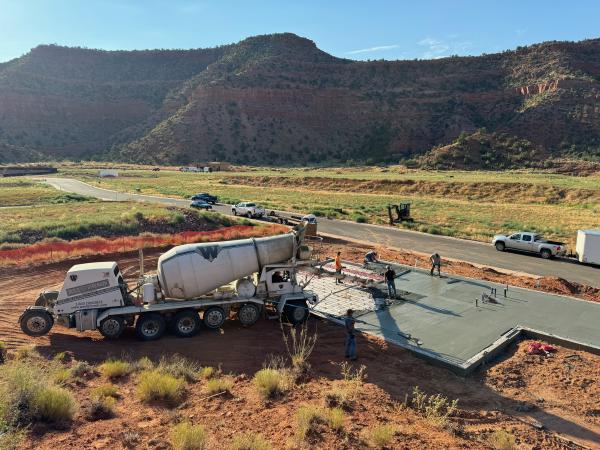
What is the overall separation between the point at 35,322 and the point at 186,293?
4659mm

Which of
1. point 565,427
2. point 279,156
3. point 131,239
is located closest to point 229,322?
point 565,427

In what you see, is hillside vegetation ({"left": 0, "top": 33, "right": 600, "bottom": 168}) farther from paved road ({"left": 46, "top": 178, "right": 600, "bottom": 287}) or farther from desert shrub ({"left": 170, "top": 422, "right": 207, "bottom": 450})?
desert shrub ({"left": 170, "top": 422, "right": 207, "bottom": 450})

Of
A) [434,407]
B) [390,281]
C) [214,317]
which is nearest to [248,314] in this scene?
[214,317]

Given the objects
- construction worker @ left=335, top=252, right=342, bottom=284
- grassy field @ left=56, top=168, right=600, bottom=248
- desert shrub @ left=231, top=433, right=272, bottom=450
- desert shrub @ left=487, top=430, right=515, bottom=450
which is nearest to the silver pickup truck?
grassy field @ left=56, top=168, right=600, bottom=248

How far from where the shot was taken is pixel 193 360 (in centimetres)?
1309

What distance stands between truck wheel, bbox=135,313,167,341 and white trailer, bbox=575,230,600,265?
24.4 m

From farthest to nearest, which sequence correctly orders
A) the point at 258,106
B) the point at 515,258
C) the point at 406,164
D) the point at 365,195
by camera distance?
the point at 258,106, the point at 406,164, the point at 365,195, the point at 515,258

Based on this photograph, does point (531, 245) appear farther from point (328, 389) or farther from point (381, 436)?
point (381, 436)

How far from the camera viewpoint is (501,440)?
29.5ft

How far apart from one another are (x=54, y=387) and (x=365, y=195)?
189 ft

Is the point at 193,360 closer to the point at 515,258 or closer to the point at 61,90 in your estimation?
the point at 515,258

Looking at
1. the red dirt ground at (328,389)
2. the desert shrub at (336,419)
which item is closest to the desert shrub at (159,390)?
the red dirt ground at (328,389)

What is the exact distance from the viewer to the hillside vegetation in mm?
106875

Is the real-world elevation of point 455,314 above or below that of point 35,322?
below
